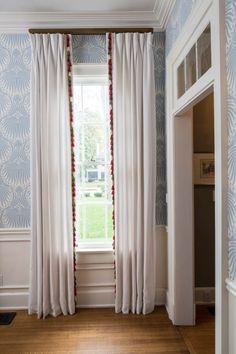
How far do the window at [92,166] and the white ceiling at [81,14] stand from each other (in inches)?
25.1

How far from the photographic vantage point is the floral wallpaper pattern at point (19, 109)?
3111 mm

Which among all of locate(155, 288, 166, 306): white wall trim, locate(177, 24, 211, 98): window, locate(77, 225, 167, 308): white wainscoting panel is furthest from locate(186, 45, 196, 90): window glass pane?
locate(155, 288, 166, 306): white wall trim

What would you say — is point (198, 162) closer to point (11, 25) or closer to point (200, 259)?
point (200, 259)

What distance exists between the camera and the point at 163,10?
2.84m

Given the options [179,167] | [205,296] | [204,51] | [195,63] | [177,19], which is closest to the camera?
[204,51]

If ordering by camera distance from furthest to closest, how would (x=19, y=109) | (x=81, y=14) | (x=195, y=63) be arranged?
(x=19, y=109)
(x=81, y=14)
(x=195, y=63)

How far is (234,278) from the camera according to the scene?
1.48 meters

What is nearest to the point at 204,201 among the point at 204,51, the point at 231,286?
the point at 204,51

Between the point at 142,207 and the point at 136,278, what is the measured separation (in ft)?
2.31

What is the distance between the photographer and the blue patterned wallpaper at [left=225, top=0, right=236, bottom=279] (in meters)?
1.47

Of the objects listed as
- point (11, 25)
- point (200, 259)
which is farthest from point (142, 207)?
point (11, 25)

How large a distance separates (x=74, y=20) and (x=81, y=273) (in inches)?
101

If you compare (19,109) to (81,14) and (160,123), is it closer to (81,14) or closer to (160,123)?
(81,14)

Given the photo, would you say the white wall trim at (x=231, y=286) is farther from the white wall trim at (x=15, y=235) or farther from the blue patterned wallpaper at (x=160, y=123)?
the white wall trim at (x=15, y=235)
